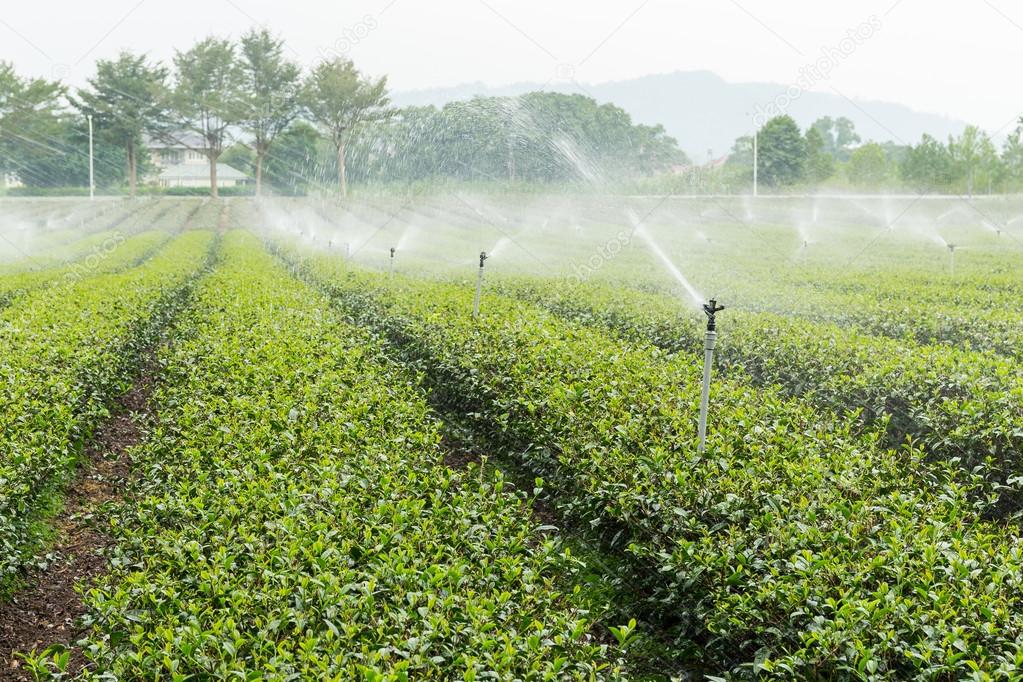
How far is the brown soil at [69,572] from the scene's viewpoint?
4.73m

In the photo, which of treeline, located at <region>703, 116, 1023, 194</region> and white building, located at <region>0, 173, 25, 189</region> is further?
white building, located at <region>0, 173, 25, 189</region>

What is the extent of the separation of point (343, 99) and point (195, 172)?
4723cm

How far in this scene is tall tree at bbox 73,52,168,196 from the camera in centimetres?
6234

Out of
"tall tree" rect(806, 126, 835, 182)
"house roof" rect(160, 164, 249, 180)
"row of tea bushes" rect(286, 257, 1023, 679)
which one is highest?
"house roof" rect(160, 164, 249, 180)

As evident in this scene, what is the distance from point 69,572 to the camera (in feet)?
18.5

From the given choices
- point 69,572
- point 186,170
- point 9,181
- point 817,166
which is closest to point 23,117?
point 9,181

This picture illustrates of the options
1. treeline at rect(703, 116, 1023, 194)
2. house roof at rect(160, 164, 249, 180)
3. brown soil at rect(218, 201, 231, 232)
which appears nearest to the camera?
treeline at rect(703, 116, 1023, 194)

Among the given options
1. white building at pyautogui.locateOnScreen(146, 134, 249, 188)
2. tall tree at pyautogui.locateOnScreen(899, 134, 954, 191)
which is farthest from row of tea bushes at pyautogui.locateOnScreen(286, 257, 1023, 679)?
white building at pyautogui.locateOnScreen(146, 134, 249, 188)

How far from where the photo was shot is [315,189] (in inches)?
2500

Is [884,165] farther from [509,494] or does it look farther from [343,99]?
[509,494]

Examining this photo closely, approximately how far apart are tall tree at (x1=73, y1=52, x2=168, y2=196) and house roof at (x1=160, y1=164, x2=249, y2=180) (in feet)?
78.0

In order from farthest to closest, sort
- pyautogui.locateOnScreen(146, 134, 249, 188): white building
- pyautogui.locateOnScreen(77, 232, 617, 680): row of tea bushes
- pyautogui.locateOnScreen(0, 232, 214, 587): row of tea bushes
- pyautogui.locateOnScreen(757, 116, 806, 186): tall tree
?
pyautogui.locateOnScreen(146, 134, 249, 188): white building, pyautogui.locateOnScreen(757, 116, 806, 186): tall tree, pyautogui.locateOnScreen(0, 232, 214, 587): row of tea bushes, pyautogui.locateOnScreen(77, 232, 617, 680): row of tea bushes

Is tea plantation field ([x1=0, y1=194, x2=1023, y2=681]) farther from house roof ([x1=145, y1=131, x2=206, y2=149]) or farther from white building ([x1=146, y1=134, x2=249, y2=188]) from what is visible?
white building ([x1=146, y1=134, x2=249, y2=188])

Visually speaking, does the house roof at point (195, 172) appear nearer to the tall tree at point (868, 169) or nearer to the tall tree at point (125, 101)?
the tall tree at point (125, 101)
